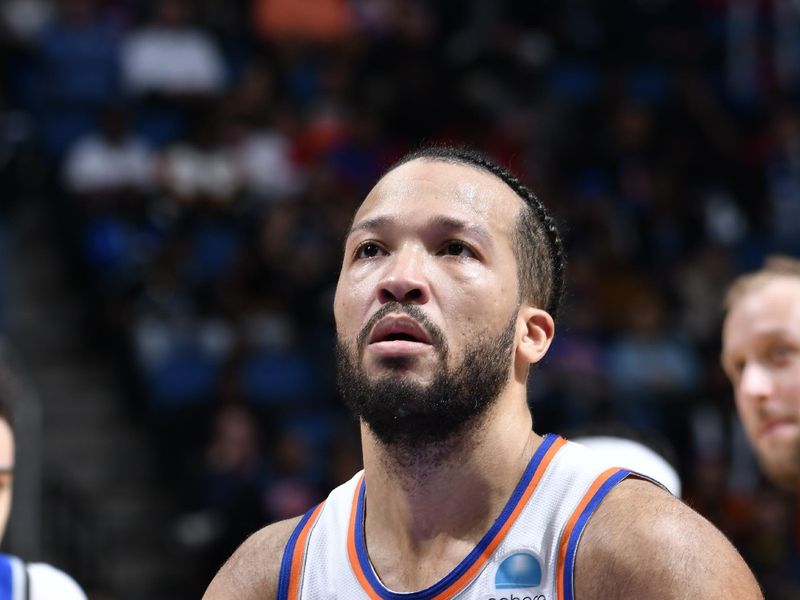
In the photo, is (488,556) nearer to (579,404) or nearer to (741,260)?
(579,404)

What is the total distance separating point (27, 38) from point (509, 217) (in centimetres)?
875

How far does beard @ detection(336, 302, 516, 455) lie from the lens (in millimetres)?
2584

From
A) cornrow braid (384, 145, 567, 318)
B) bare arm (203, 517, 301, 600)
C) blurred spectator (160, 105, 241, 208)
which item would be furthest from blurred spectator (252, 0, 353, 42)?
bare arm (203, 517, 301, 600)

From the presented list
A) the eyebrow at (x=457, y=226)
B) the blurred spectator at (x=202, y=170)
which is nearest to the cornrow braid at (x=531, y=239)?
the eyebrow at (x=457, y=226)

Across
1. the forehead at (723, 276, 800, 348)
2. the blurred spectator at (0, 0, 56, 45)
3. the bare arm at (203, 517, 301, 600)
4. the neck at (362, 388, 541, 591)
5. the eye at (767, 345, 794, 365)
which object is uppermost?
the blurred spectator at (0, 0, 56, 45)

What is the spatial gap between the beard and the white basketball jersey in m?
0.18

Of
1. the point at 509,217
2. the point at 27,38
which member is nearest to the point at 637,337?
the point at 27,38

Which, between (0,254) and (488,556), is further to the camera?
(0,254)

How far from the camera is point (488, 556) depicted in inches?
102

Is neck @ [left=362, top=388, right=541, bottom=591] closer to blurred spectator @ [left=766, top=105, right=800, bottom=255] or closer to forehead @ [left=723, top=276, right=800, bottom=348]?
forehead @ [left=723, top=276, right=800, bottom=348]

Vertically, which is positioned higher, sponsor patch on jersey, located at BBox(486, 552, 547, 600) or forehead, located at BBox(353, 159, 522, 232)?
forehead, located at BBox(353, 159, 522, 232)

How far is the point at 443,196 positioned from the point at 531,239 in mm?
263

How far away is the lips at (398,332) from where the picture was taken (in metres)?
2.61

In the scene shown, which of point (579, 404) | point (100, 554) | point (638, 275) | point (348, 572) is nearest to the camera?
point (348, 572)
